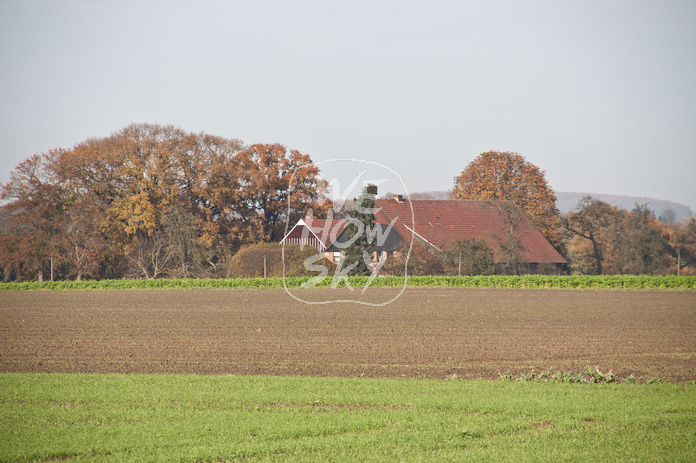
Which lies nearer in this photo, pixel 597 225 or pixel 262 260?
pixel 262 260

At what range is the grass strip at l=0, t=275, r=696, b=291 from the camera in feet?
141

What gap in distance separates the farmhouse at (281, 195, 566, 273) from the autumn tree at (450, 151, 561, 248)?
4.80 meters

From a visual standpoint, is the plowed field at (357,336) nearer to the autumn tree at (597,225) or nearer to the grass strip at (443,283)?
the grass strip at (443,283)

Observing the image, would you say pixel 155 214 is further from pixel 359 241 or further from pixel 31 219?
pixel 359 241

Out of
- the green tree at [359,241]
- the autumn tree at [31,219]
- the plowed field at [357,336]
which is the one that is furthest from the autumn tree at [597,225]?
the autumn tree at [31,219]

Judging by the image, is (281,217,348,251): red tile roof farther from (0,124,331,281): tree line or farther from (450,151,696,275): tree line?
(450,151,696,275): tree line

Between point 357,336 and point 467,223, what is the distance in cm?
3814

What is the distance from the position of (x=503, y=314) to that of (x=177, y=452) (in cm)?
2172

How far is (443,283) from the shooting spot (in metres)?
45.3

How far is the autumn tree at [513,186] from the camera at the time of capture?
6106cm

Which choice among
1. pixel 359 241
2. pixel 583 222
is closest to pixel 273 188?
pixel 359 241

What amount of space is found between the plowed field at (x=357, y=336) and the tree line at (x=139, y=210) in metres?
19.4

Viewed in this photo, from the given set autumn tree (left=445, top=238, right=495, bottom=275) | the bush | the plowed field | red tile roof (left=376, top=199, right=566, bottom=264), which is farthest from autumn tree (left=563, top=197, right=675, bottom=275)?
the bush

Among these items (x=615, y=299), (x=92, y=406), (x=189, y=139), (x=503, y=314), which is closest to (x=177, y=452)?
(x=92, y=406)
